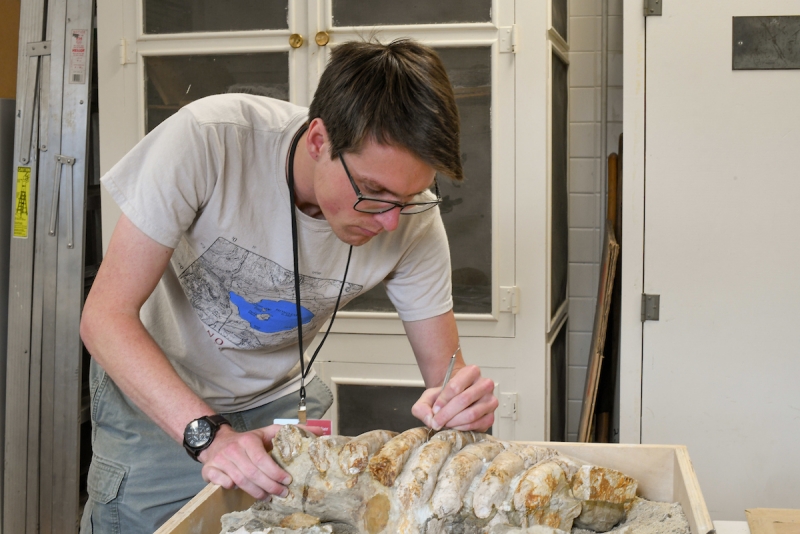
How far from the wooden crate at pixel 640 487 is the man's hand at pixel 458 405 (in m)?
0.11

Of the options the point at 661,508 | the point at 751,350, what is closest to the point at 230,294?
the point at 661,508

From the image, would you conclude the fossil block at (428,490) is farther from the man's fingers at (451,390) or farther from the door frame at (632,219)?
the door frame at (632,219)

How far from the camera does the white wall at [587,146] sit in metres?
2.97

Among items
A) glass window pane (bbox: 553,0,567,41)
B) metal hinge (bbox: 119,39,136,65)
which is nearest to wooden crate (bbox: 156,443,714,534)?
glass window pane (bbox: 553,0,567,41)

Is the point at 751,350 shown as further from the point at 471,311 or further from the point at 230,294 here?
the point at 230,294

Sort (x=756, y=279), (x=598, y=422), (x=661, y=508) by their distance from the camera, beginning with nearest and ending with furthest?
(x=661, y=508), (x=756, y=279), (x=598, y=422)

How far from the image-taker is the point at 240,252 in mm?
1395

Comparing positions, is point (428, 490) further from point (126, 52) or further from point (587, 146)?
point (587, 146)

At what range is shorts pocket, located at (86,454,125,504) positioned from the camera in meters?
1.44

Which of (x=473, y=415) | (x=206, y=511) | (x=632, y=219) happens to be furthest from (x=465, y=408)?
(x=632, y=219)

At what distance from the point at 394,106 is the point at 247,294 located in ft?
1.56

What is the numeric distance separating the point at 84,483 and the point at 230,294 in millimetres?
1957

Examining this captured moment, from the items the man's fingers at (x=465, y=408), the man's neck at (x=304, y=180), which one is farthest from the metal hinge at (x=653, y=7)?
the man's fingers at (x=465, y=408)

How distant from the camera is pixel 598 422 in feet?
9.70
